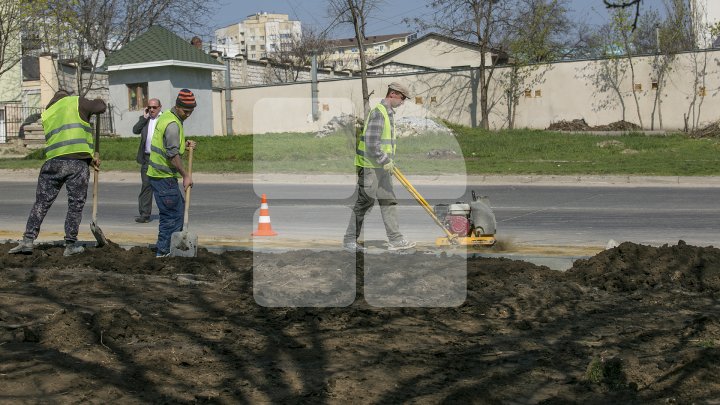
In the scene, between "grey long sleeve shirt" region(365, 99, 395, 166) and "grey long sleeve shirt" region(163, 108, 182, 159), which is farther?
"grey long sleeve shirt" region(365, 99, 395, 166)

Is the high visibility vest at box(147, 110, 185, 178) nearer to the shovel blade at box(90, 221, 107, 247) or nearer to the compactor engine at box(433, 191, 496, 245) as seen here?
the shovel blade at box(90, 221, 107, 247)

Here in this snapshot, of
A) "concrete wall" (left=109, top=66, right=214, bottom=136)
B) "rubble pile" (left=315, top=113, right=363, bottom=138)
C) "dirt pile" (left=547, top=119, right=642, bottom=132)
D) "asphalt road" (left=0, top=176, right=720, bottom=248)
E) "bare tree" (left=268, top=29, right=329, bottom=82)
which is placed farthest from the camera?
"bare tree" (left=268, top=29, right=329, bottom=82)

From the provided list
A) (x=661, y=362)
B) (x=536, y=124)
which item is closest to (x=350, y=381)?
(x=661, y=362)

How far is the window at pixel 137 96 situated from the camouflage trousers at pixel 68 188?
103 ft

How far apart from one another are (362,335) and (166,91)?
115 feet

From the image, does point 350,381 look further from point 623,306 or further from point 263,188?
point 263,188

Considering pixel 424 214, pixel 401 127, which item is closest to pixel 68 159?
pixel 424 214

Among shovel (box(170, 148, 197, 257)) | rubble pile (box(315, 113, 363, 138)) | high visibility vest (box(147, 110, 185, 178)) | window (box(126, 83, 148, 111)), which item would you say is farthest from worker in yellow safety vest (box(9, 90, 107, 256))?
window (box(126, 83, 148, 111))

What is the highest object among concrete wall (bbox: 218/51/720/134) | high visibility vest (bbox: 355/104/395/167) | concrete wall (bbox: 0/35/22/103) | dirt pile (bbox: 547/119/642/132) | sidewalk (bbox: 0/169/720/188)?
concrete wall (bbox: 0/35/22/103)

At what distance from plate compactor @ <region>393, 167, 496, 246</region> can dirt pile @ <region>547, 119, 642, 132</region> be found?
85.1ft

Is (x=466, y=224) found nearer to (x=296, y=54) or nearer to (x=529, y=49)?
(x=529, y=49)

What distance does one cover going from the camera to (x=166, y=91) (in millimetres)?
39281

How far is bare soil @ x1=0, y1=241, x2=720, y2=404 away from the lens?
4656mm

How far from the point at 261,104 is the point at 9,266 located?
3778 cm
